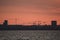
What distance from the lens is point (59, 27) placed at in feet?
298

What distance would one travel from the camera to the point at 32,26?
88312mm

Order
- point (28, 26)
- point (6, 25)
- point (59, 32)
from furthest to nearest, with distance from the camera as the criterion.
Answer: point (59, 32) → point (28, 26) → point (6, 25)

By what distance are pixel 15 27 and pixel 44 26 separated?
1081 cm

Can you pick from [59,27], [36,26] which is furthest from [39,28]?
[59,27]

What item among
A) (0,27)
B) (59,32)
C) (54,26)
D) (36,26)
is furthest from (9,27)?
(59,32)

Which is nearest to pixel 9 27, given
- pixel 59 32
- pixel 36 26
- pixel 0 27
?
pixel 0 27

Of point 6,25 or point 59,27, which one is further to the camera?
point 59,27

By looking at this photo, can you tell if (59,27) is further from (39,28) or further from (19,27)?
(19,27)

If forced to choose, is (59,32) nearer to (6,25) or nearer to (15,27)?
(15,27)

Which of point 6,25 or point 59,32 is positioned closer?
point 6,25

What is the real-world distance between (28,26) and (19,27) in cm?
353

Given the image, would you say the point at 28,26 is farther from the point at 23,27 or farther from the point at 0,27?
the point at 0,27

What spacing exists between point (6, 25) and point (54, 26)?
16293mm

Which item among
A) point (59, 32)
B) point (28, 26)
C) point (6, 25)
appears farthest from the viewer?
point (59, 32)
